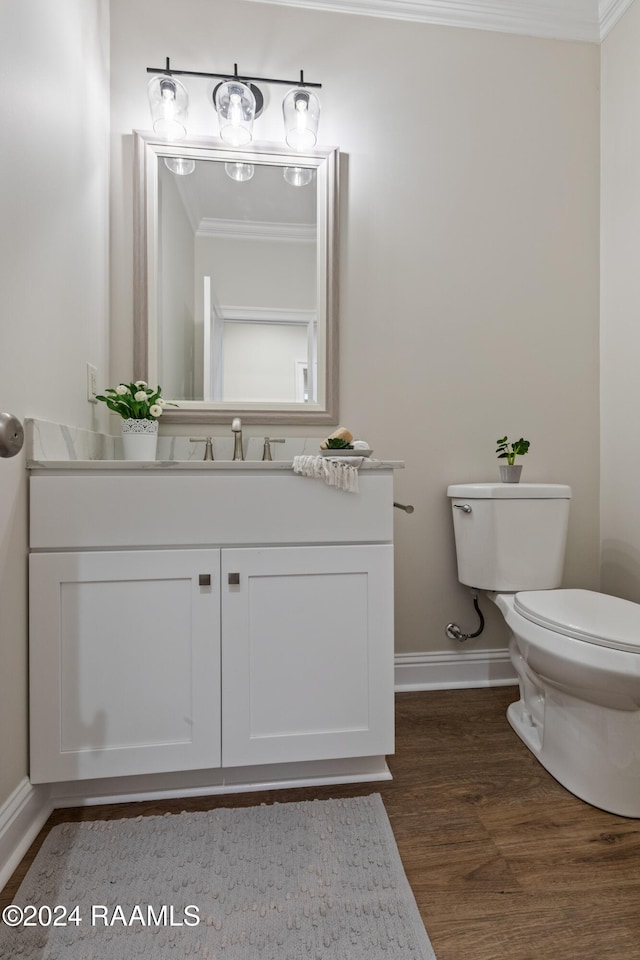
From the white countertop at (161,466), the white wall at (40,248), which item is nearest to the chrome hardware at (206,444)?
the white wall at (40,248)

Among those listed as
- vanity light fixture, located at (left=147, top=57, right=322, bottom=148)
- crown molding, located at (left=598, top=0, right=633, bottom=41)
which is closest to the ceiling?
crown molding, located at (left=598, top=0, right=633, bottom=41)

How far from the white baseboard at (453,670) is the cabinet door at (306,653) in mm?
605

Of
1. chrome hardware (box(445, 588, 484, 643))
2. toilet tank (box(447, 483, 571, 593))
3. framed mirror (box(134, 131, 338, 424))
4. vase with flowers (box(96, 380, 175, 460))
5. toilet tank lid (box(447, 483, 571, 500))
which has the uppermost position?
framed mirror (box(134, 131, 338, 424))

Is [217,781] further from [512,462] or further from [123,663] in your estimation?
[512,462]

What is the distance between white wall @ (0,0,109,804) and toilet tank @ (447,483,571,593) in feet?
4.28

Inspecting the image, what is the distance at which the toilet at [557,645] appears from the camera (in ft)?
3.71

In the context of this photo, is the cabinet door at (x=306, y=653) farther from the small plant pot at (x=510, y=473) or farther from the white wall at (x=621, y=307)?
the white wall at (x=621, y=307)

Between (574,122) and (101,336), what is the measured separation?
6.30 feet

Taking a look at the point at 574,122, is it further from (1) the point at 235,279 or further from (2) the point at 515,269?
(1) the point at 235,279

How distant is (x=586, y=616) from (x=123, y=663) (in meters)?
1.14

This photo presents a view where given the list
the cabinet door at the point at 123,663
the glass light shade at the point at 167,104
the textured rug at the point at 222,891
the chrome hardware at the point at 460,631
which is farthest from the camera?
the chrome hardware at the point at 460,631

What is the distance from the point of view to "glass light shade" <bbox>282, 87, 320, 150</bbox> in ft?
5.38

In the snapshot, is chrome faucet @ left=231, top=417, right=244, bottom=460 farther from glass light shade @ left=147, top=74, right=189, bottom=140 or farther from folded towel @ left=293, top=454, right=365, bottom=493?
glass light shade @ left=147, top=74, right=189, bottom=140

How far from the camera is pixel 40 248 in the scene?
3.83ft
